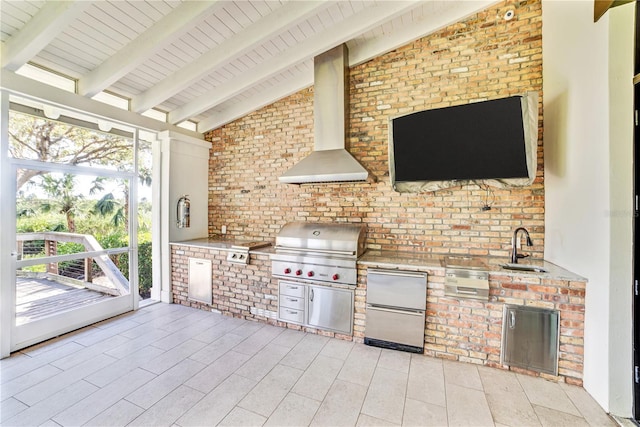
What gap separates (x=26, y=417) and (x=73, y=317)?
1691 millimetres

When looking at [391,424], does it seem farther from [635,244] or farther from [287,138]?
[287,138]

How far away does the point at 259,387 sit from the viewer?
7.36ft

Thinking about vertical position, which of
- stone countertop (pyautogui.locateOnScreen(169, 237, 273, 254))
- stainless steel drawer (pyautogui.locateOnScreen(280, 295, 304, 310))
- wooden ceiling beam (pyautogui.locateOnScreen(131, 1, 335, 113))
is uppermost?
wooden ceiling beam (pyautogui.locateOnScreen(131, 1, 335, 113))

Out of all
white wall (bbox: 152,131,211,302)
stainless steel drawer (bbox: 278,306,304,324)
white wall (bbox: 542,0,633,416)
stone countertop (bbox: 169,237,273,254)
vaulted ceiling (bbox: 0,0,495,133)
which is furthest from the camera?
white wall (bbox: 152,131,211,302)

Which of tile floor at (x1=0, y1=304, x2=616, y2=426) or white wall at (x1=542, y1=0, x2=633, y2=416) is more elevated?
white wall at (x1=542, y1=0, x2=633, y2=416)

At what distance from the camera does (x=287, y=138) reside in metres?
4.25

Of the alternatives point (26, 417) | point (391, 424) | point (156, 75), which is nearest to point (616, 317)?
point (391, 424)

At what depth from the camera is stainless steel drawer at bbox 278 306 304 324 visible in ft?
10.8

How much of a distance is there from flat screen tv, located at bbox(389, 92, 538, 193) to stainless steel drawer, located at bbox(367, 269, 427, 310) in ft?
3.50

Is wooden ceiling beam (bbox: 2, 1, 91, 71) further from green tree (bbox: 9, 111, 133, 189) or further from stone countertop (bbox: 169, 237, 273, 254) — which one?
stone countertop (bbox: 169, 237, 273, 254)

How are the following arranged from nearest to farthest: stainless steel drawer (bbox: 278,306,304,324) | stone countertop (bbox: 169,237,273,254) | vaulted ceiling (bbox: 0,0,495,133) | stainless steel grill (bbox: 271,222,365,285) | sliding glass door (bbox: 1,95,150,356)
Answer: vaulted ceiling (bbox: 0,0,495,133), sliding glass door (bbox: 1,95,150,356), stainless steel grill (bbox: 271,222,365,285), stainless steel drawer (bbox: 278,306,304,324), stone countertop (bbox: 169,237,273,254)

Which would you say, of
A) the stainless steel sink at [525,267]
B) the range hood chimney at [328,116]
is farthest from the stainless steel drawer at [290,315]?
the stainless steel sink at [525,267]

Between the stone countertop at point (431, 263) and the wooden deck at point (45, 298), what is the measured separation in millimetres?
3789

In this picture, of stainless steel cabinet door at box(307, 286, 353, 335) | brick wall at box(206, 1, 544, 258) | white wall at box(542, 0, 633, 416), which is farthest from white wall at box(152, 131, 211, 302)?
white wall at box(542, 0, 633, 416)
